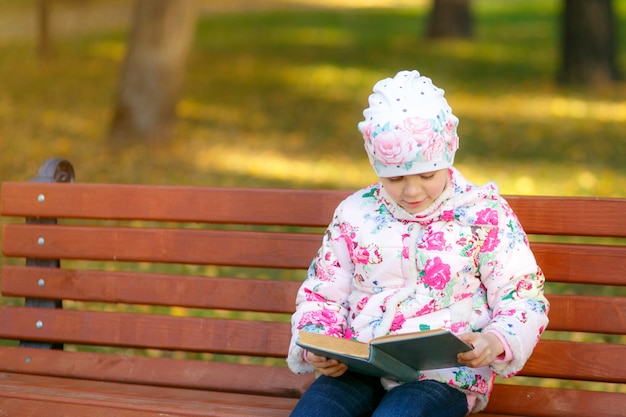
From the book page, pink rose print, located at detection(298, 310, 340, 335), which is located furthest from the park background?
the book page

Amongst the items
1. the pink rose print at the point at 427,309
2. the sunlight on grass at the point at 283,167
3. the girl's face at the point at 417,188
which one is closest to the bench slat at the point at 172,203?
the girl's face at the point at 417,188

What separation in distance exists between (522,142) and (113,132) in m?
4.57

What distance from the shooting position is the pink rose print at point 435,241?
332 cm

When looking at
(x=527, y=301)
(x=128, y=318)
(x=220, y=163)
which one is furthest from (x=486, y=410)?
(x=220, y=163)

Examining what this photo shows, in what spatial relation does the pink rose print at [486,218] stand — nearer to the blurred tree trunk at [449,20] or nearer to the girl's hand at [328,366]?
the girl's hand at [328,366]

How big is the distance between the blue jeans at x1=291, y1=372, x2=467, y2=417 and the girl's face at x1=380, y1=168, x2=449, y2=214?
1.76 ft

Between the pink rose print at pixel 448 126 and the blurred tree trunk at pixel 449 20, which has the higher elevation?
the blurred tree trunk at pixel 449 20

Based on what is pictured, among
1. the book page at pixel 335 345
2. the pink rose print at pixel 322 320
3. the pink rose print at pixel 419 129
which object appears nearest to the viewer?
the book page at pixel 335 345

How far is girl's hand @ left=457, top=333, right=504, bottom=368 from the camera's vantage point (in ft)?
9.92

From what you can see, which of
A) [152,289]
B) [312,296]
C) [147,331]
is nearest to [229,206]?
[152,289]

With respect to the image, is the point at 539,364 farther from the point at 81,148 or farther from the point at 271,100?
the point at 271,100

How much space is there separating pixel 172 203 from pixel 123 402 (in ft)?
2.72

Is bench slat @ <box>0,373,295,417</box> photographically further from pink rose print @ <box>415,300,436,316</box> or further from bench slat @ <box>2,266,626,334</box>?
pink rose print @ <box>415,300,436,316</box>

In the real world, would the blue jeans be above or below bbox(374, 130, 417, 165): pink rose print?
below
